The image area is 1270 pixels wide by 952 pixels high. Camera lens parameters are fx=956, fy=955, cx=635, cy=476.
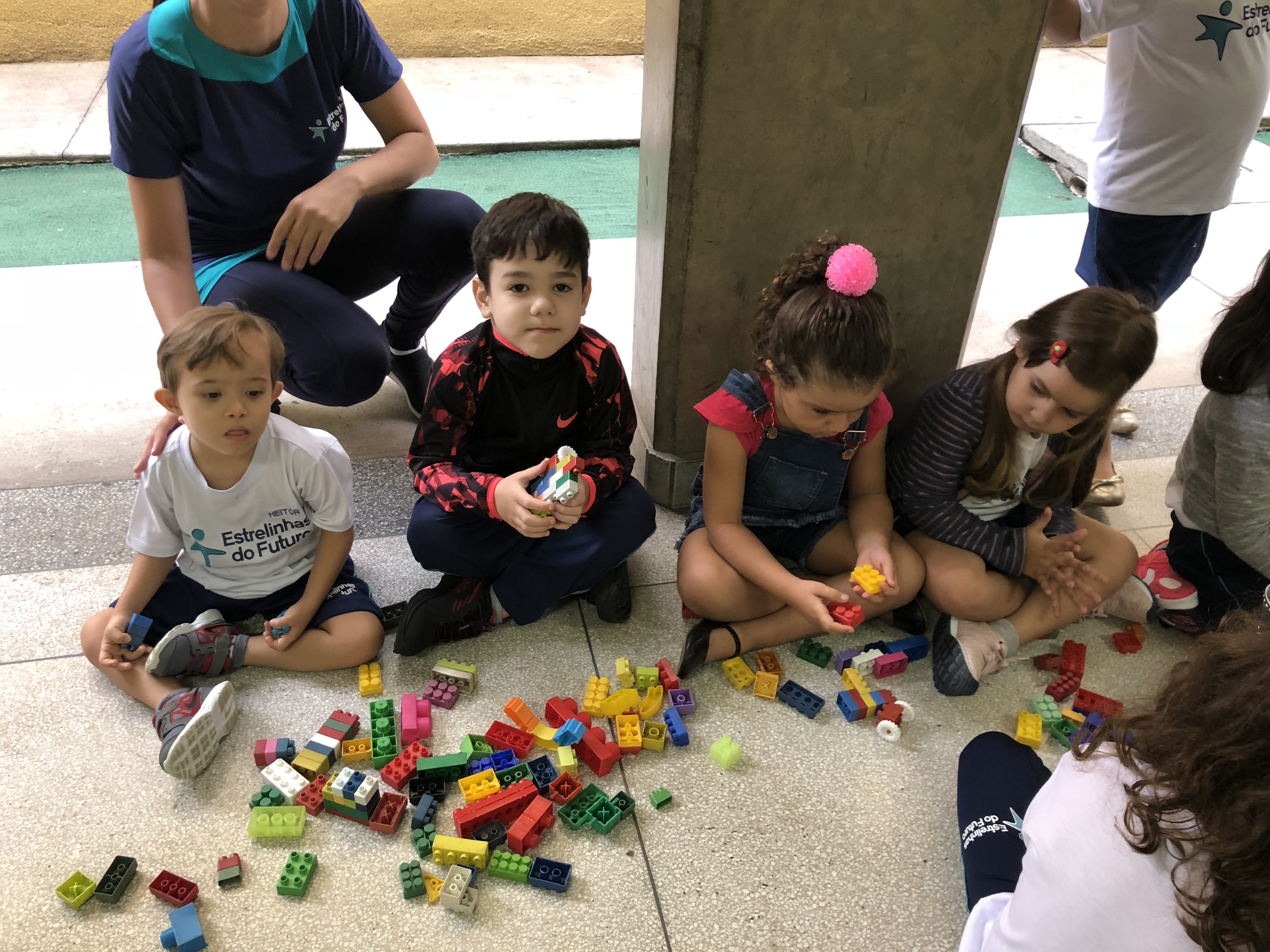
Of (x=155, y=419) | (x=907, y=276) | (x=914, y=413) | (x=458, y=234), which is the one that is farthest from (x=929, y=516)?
(x=155, y=419)

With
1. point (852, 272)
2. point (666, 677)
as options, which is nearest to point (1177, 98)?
point (852, 272)

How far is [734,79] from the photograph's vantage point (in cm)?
191

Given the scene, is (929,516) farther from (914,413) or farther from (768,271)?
(768,271)

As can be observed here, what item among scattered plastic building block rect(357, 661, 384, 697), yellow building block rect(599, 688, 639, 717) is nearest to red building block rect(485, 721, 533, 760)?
yellow building block rect(599, 688, 639, 717)

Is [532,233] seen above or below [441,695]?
above

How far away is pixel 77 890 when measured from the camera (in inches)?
61.7

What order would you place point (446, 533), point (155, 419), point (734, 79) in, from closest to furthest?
1. point (734, 79)
2. point (446, 533)
3. point (155, 419)

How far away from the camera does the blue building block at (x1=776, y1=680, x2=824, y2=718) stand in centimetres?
196

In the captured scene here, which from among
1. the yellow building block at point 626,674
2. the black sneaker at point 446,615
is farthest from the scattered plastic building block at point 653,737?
the black sneaker at point 446,615

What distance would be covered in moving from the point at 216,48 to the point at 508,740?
1.61 m

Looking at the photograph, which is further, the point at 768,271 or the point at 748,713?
the point at 768,271

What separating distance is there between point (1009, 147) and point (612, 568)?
129cm

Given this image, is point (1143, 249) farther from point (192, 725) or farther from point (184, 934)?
point (184, 934)

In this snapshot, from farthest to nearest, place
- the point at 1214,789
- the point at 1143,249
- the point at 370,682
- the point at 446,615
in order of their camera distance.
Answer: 1. the point at 1143,249
2. the point at 446,615
3. the point at 370,682
4. the point at 1214,789
